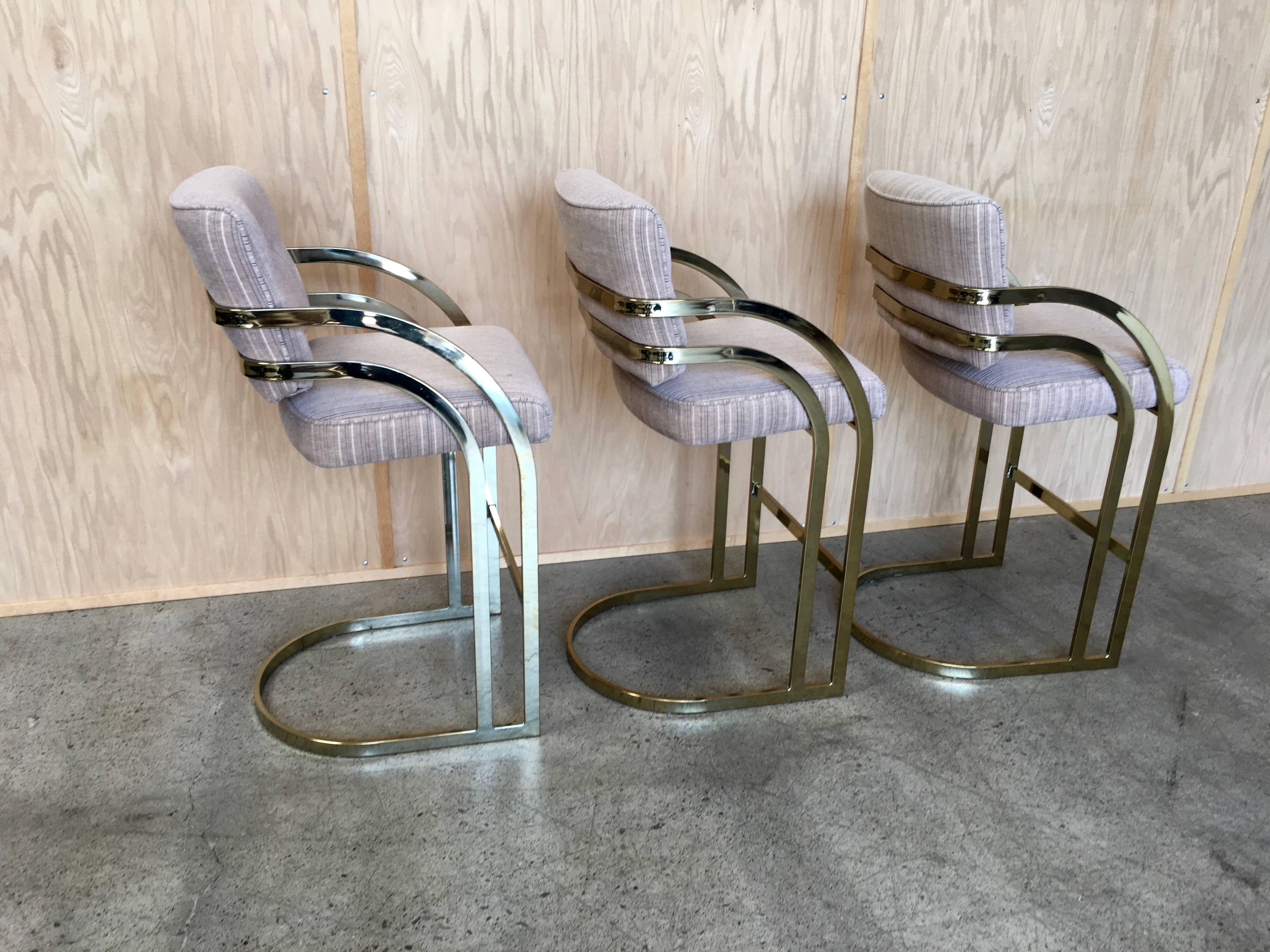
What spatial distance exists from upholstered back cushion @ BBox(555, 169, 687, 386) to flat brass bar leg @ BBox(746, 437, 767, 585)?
57cm

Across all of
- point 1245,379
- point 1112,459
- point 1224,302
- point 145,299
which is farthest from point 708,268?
point 1245,379

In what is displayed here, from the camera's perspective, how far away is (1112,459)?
2.37 meters

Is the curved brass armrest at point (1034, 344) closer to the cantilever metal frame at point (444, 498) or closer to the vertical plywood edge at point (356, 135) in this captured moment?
the cantilever metal frame at point (444, 498)

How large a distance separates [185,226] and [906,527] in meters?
2.08

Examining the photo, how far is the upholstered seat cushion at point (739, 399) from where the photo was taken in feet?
6.31

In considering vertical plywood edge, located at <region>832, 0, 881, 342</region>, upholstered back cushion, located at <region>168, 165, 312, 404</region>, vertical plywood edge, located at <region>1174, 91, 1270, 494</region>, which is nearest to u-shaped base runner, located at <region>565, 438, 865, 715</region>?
vertical plywood edge, located at <region>832, 0, 881, 342</region>

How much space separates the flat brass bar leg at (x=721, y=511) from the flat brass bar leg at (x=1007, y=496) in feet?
2.25

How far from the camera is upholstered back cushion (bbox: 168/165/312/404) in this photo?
5.16 feet

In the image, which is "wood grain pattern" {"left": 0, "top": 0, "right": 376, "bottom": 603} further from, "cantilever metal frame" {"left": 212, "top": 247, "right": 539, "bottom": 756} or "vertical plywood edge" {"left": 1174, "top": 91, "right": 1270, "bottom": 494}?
"vertical plywood edge" {"left": 1174, "top": 91, "right": 1270, "bottom": 494}

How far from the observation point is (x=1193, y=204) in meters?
2.86

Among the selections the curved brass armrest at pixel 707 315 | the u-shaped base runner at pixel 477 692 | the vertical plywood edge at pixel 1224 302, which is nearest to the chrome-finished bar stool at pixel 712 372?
the curved brass armrest at pixel 707 315

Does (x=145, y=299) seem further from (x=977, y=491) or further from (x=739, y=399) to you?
(x=977, y=491)

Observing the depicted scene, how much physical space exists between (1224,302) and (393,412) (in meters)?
2.42

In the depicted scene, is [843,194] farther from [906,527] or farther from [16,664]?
[16,664]
